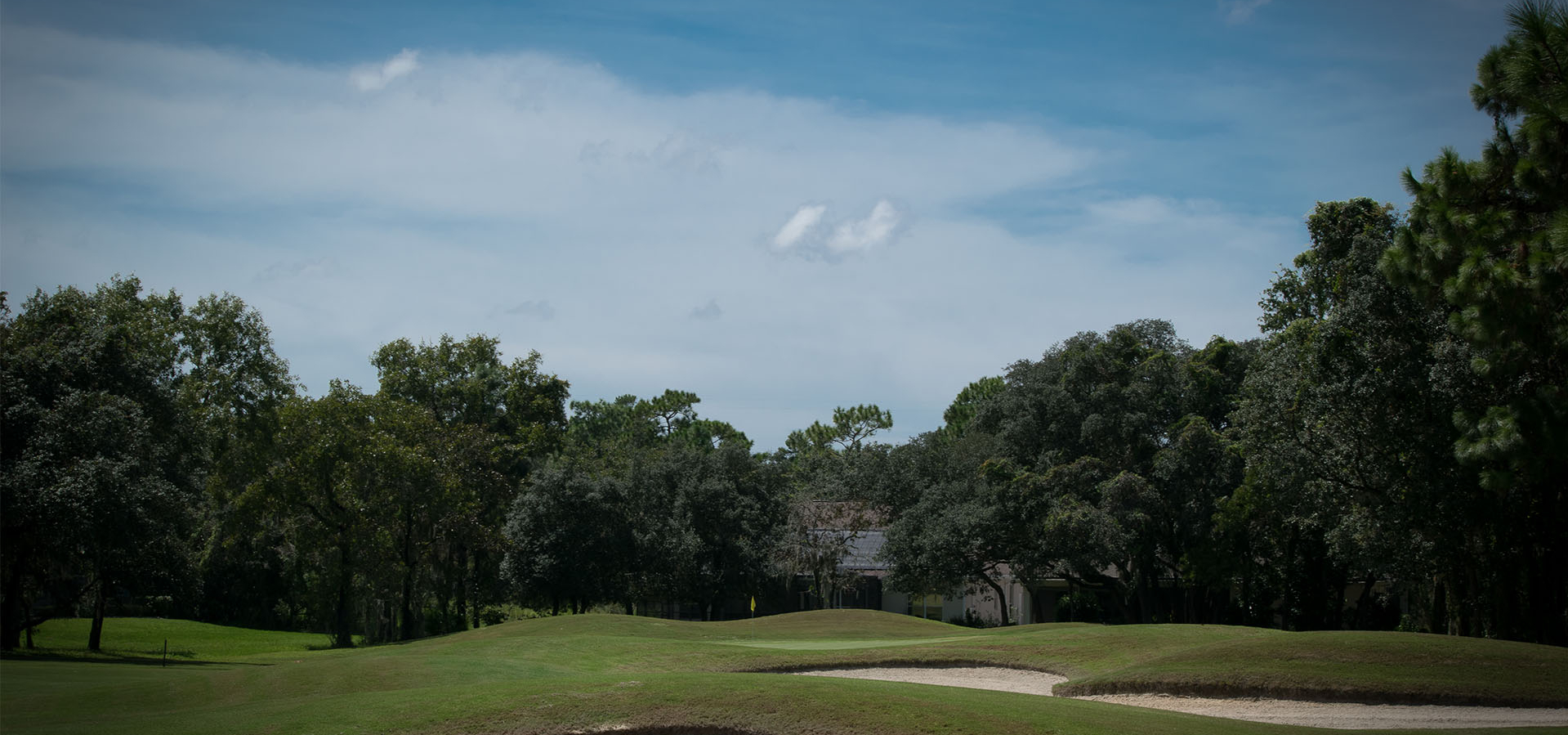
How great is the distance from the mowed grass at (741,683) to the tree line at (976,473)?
169 inches

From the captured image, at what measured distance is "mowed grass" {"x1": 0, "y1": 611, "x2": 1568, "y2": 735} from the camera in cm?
1416

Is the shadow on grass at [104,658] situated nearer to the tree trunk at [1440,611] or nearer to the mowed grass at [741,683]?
the mowed grass at [741,683]

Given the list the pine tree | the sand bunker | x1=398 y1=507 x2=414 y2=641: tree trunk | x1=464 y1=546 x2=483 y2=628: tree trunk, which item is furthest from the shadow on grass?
the pine tree

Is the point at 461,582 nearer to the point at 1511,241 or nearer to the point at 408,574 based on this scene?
the point at 408,574

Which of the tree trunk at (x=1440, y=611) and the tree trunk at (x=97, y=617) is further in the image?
the tree trunk at (x=97, y=617)

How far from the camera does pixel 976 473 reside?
5288 cm

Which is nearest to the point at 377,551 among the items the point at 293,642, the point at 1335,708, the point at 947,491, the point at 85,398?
the point at 293,642

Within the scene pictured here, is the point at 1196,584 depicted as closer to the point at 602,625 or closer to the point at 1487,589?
the point at 1487,589

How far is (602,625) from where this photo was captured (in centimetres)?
3416

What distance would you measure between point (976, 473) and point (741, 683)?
126ft

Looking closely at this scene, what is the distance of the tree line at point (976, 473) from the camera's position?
53.1 ft

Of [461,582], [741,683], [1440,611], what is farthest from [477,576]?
[1440,611]

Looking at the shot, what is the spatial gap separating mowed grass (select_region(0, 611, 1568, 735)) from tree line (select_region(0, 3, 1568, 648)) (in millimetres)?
4300

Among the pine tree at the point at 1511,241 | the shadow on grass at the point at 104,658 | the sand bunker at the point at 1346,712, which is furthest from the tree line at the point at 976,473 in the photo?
the sand bunker at the point at 1346,712
